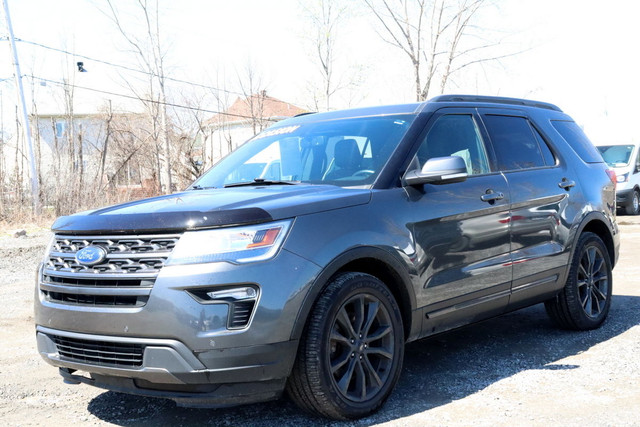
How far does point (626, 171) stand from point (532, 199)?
1642 centimetres

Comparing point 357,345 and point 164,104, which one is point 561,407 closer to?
point 357,345

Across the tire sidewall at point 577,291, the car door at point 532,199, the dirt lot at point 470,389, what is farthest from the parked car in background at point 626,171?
the car door at point 532,199

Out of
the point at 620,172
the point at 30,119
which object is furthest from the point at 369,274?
the point at 30,119

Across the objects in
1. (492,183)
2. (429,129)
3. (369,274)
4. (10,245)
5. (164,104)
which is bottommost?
(10,245)

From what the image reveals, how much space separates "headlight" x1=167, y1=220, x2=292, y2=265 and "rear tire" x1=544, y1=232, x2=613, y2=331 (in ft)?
10.5

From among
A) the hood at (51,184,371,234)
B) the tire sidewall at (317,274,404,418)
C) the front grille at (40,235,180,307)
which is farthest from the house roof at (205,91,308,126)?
the front grille at (40,235,180,307)

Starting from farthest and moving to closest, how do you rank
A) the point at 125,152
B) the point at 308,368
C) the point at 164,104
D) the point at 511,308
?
the point at 125,152, the point at 164,104, the point at 511,308, the point at 308,368

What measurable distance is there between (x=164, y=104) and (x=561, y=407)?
31.8 m

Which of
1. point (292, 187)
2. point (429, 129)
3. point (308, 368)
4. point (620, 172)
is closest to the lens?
point (308, 368)

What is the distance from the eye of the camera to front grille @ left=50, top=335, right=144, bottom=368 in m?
3.34

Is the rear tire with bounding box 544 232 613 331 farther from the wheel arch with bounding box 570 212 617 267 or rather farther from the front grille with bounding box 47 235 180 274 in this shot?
the front grille with bounding box 47 235 180 274

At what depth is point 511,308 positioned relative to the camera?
16.5ft

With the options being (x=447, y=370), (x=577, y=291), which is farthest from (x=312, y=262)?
(x=577, y=291)

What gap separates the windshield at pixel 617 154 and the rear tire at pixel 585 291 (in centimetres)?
1557
